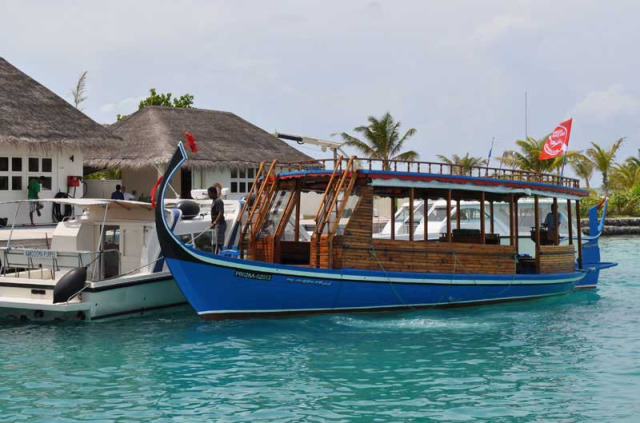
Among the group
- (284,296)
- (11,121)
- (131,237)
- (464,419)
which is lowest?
(464,419)

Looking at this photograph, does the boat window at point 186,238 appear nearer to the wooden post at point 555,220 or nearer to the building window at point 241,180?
the wooden post at point 555,220

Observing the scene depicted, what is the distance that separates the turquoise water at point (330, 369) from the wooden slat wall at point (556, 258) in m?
2.16

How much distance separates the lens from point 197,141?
33562 millimetres

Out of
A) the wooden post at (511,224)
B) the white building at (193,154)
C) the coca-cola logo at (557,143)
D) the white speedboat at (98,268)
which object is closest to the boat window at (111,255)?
the white speedboat at (98,268)

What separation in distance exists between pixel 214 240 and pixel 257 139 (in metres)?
20.2

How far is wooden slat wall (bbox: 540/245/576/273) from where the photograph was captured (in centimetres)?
1803

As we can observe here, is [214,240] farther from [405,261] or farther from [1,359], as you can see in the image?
[1,359]

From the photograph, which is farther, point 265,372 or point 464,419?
point 265,372

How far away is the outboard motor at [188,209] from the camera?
56.2ft

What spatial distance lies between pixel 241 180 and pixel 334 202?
20022 mm

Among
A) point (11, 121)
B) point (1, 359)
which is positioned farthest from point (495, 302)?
point (11, 121)

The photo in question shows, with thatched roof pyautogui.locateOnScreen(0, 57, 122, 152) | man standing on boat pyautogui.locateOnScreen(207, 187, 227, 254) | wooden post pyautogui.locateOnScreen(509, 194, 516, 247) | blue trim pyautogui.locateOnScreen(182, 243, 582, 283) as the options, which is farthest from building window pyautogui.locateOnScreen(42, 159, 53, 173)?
wooden post pyautogui.locateOnScreen(509, 194, 516, 247)

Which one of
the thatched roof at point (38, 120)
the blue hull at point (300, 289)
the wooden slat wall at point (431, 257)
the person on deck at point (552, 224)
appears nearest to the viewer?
the blue hull at point (300, 289)

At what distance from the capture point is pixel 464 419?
30.3 feet
